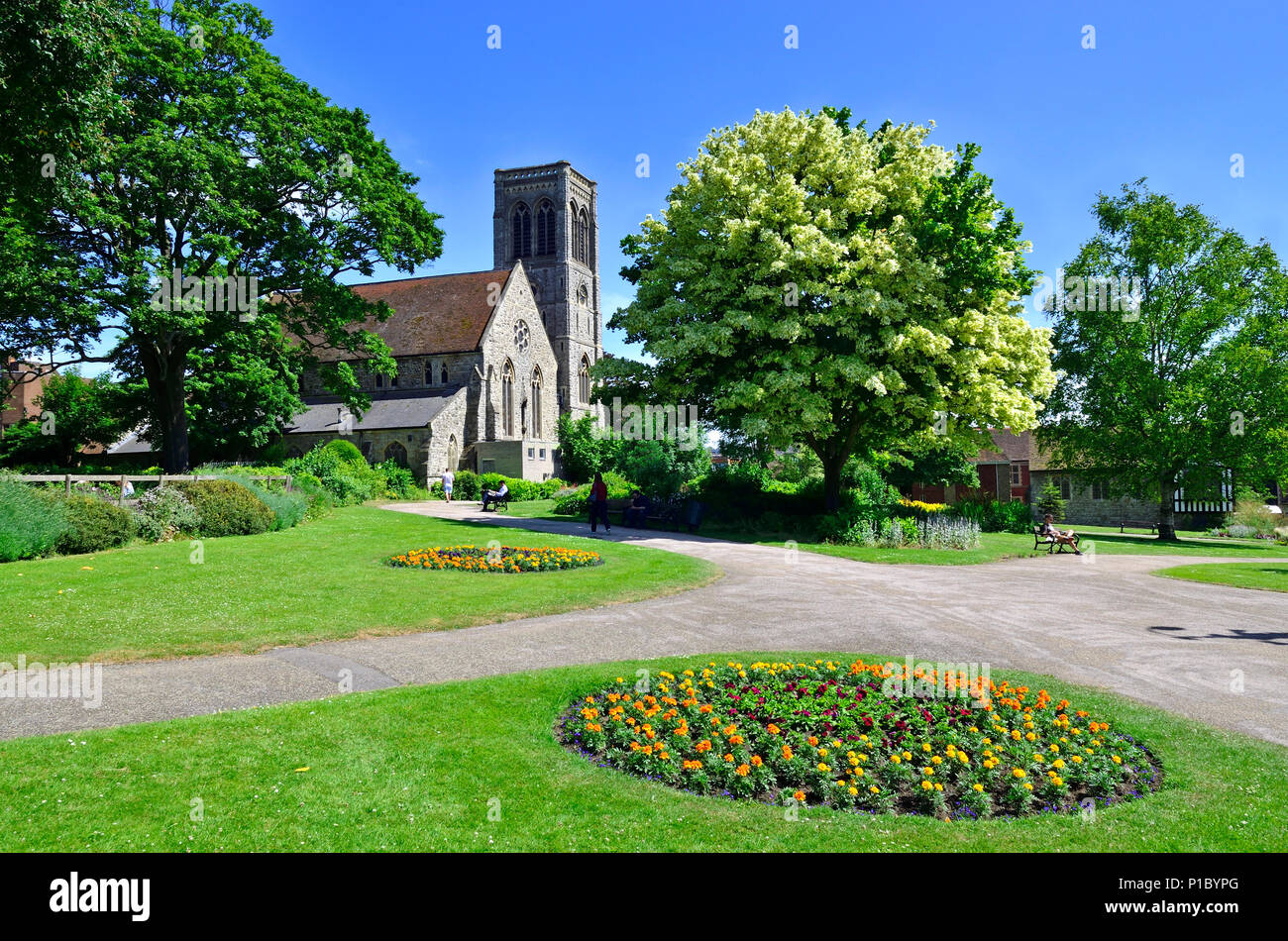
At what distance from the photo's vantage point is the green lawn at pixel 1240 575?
15391 mm

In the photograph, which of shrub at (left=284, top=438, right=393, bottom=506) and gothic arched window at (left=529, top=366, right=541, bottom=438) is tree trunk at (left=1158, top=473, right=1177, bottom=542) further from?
gothic arched window at (left=529, top=366, right=541, bottom=438)

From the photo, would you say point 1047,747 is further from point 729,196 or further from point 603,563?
point 729,196

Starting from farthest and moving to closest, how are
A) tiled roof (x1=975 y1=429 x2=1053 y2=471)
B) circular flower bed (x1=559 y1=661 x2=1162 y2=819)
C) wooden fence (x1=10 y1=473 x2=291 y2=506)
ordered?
tiled roof (x1=975 y1=429 x2=1053 y2=471), wooden fence (x1=10 y1=473 x2=291 y2=506), circular flower bed (x1=559 y1=661 x2=1162 y2=819)

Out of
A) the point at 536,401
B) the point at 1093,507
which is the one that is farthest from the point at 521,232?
the point at 1093,507

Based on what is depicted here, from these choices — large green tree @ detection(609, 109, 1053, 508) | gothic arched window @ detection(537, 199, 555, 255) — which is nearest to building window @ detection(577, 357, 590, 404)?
gothic arched window @ detection(537, 199, 555, 255)

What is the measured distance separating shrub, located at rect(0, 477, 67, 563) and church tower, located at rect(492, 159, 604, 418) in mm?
59826

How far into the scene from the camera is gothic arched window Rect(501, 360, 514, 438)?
185ft

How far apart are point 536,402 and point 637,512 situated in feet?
120

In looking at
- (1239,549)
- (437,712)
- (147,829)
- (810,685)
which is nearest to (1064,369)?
(1239,549)

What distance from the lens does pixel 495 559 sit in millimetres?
15812

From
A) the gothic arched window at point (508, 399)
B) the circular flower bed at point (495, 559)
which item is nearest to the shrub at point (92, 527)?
the circular flower bed at point (495, 559)

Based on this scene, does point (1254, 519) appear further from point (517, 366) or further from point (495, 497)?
point (517, 366)

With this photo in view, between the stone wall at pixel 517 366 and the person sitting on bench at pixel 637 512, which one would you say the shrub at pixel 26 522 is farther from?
the stone wall at pixel 517 366
